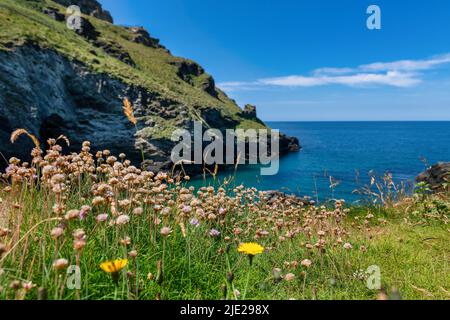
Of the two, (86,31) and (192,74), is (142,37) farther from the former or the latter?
(86,31)

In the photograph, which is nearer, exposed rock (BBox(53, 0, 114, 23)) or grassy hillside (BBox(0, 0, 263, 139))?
grassy hillside (BBox(0, 0, 263, 139))

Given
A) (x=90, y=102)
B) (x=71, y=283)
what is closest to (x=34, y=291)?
(x=71, y=283)

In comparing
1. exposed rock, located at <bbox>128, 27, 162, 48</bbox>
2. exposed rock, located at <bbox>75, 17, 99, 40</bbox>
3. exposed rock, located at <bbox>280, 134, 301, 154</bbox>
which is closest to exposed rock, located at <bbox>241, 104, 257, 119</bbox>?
exposed rock, located at <bbox>280, 134, 301, 154</bbox>

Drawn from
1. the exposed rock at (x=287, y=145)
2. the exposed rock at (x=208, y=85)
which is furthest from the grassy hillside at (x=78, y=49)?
the exposed rock at (x=208, y=85)

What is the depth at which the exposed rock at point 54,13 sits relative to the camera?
83.3 meters

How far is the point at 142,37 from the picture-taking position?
129 meters

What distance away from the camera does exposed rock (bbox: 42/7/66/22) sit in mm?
83312

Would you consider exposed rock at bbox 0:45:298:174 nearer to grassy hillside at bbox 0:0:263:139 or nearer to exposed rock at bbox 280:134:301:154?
grassy hillside at bbox 0:0:263:139

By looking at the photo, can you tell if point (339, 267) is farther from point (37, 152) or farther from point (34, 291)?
point (37, 152)

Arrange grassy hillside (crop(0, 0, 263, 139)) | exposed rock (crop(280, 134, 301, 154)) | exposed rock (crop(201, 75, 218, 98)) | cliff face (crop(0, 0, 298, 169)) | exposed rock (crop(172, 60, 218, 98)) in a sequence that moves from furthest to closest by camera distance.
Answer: exposed rock (crop(201, 75, 218, 98))
exposed rock (crop(172, 60, 218, 98))
exposed rock (crop(280, 134, 301, 154))
grassy hillside (crop(0, 0, 263, 139))
cliff face (crop(0, 0, 298, 169))

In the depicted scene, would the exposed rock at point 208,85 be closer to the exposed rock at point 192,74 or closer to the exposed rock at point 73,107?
the exposed rock at point 192,74

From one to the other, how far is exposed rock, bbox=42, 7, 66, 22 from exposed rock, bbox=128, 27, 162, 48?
129ft

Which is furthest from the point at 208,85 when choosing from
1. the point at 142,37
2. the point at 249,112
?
the point at 142,37

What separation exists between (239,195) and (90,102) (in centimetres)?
5537
